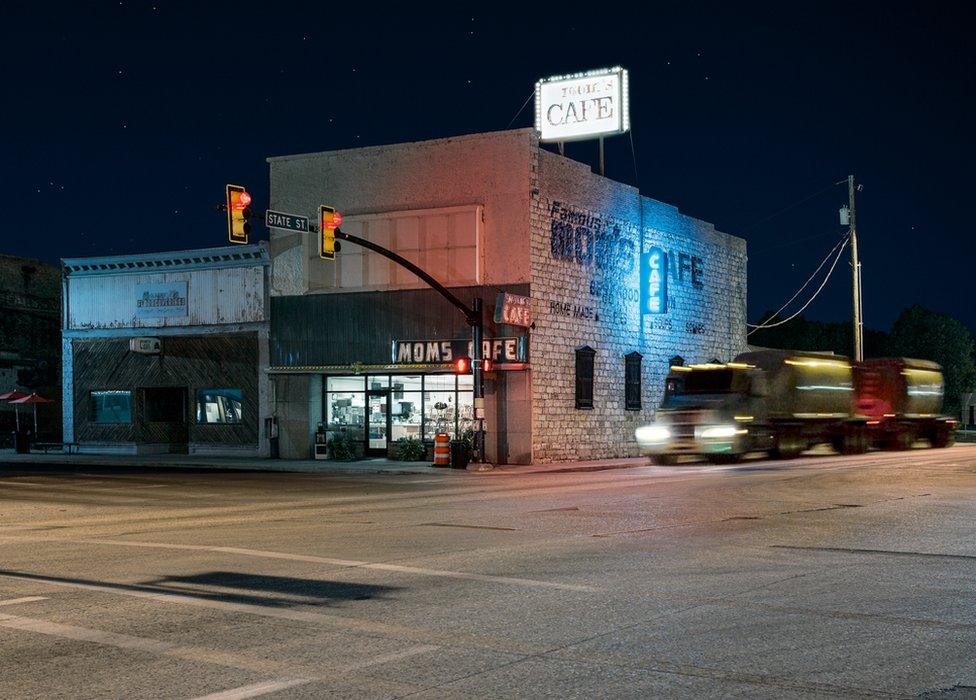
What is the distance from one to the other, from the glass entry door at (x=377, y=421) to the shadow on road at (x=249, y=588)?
26.0 metres

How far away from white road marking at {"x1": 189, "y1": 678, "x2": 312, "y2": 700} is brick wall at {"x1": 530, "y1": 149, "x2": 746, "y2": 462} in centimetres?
2775

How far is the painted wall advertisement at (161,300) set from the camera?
41156 mm

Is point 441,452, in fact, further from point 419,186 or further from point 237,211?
point 237,211

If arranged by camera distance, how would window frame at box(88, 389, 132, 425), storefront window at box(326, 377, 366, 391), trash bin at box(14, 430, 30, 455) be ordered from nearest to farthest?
storefront window at box(326, 377, 366, 391) < window frame at box(88, 389, 132, 425) < trash bin at box(14, 430, 30, 455)

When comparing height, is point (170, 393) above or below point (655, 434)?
above

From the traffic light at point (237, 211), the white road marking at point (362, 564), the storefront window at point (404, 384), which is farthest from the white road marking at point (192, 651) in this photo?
the storefront window at point (404, 384)

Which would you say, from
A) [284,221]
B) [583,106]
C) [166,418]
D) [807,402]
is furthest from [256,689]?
[166,418]

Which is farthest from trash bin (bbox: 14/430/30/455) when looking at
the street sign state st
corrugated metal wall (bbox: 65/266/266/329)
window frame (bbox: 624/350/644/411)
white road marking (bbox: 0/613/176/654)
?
white road marking (bbox: 0/613/176/654)

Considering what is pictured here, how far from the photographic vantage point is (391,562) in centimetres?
1140

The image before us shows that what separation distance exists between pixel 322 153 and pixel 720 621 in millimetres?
31587

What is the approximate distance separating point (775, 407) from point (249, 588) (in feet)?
81.8

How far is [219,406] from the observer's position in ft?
132

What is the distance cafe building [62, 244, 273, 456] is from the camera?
3941cm

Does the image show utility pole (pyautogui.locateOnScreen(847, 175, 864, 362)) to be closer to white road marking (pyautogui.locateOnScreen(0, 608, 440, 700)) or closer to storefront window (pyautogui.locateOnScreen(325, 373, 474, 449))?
storefront window (pyautogui.locateOnScreen(325, 373, 474, 449))
